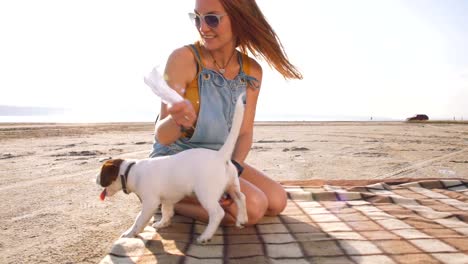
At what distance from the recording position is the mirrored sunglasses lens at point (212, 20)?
2535mm

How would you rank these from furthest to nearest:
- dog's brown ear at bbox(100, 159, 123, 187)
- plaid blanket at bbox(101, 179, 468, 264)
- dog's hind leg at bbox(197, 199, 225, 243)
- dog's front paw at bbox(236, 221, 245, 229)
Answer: dog's front paw at bbox(236, 221, 245, 229)
dog's brown ear at bbox(100, 159, 123, 187)
dog's hind leg at bbox(197, 199, 225, 243)
plaid blanket at bbox(101, 179, 468, 264)

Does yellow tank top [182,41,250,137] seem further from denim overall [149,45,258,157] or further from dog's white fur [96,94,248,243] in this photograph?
dog's white fur [96,94,248,243]

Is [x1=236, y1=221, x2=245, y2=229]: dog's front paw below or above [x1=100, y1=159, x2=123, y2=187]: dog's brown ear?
below

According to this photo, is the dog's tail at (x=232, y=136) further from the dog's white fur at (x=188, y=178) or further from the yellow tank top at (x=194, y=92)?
the yellow tank top at (x=194, y=92)

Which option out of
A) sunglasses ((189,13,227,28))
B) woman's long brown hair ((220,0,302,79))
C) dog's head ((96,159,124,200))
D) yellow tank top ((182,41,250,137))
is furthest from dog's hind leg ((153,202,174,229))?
woman's long brown hair ((220,0,302,79))

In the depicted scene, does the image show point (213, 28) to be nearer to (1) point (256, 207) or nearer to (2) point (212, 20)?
(2) point (212, 20)

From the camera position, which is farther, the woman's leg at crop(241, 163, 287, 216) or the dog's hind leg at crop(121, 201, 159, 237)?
the woman's leg at crop(241, 163, 287, 216)

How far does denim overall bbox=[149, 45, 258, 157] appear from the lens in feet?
8.75

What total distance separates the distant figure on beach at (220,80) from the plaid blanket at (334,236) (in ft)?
0.58

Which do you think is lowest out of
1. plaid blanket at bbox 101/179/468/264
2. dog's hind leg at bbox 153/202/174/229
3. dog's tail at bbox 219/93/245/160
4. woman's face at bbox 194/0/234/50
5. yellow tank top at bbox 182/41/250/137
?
plaid blanket at bbox 101/179/468/264

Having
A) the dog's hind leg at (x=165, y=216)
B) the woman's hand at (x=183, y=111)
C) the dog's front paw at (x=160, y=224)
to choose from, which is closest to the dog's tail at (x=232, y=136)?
the woman's hand at (x=183, y=111)

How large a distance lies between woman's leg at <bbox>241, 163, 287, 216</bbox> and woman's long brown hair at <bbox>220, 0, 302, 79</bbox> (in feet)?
2.85

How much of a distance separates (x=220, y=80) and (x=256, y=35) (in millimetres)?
457

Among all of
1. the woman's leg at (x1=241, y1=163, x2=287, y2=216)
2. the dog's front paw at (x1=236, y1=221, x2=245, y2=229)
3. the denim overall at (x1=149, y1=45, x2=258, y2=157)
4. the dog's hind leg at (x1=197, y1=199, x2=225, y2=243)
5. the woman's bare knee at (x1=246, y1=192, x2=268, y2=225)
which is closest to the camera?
the dog's hind leg at (x1=197, y1=199, x2=225, y2=243)
